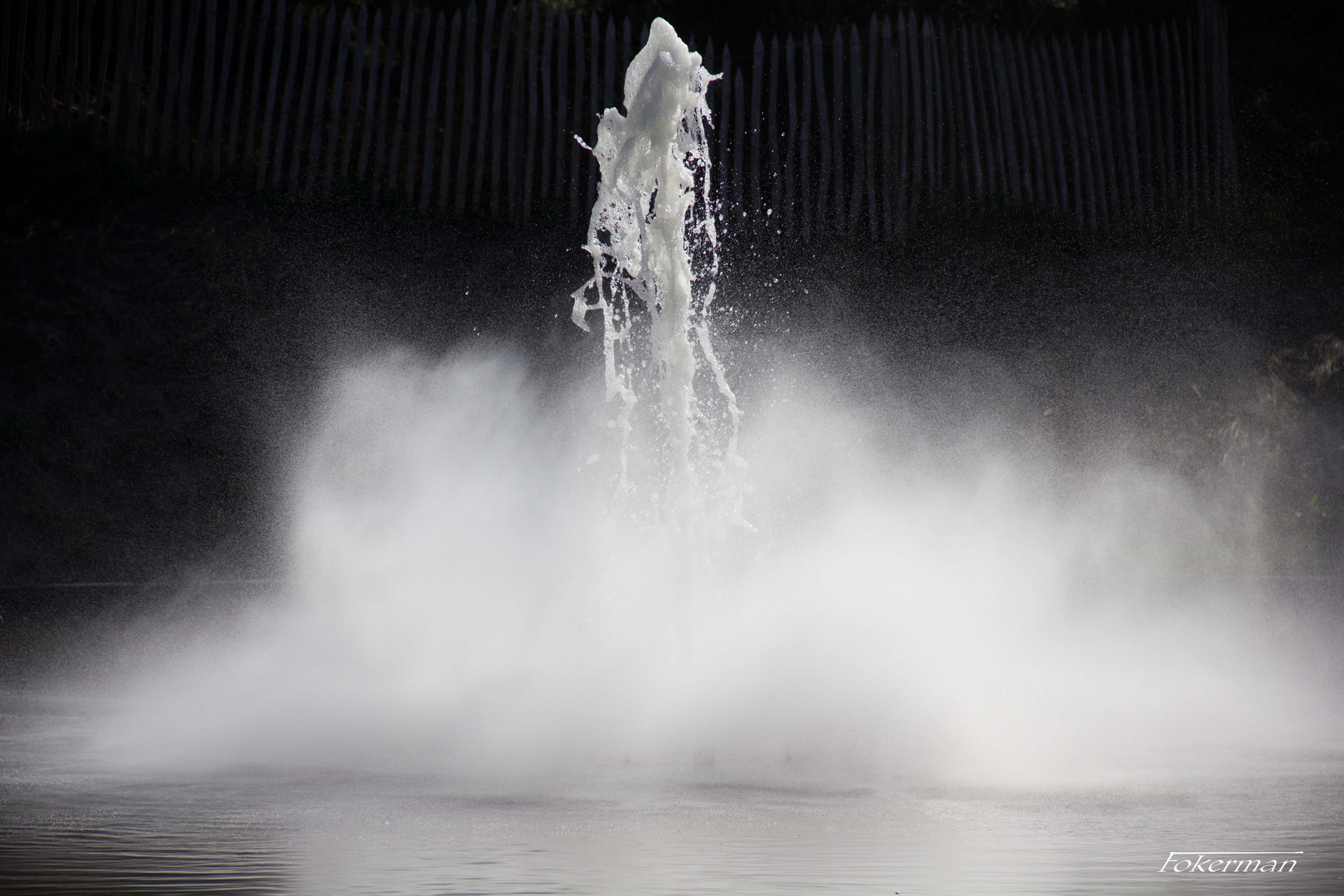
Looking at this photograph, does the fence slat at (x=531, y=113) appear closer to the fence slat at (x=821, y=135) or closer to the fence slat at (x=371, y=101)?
the fence slat at (x=371, y=101)

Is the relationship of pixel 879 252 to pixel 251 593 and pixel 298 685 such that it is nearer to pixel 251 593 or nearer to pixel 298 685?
pixel 251 593

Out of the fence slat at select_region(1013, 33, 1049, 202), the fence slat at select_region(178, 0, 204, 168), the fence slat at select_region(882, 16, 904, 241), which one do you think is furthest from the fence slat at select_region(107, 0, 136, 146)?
the fence slat at select_region(1013, 33, 1049, 202)

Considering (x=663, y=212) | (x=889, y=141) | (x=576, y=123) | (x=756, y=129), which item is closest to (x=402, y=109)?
(x=576, y=123)

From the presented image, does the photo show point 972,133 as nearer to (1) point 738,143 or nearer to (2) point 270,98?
(1) point 738,143

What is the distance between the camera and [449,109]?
1348 cm

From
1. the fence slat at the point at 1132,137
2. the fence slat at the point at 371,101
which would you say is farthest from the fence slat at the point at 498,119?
the fence slat at the point at 1132,137

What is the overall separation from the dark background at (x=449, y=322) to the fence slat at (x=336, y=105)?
0.31m

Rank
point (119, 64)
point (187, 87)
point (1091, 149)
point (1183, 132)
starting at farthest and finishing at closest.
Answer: point (1183, 132), point (1091, 149), point (187, 87), point (119, 64)

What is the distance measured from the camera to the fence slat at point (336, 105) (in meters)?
13.4

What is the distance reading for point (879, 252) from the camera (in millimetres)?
13477

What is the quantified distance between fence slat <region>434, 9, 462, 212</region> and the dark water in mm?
8660

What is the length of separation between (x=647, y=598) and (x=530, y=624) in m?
0.81

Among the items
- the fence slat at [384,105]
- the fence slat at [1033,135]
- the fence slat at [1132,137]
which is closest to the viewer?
the fence slat at [384,105]

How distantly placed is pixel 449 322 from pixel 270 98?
8.95 feet
